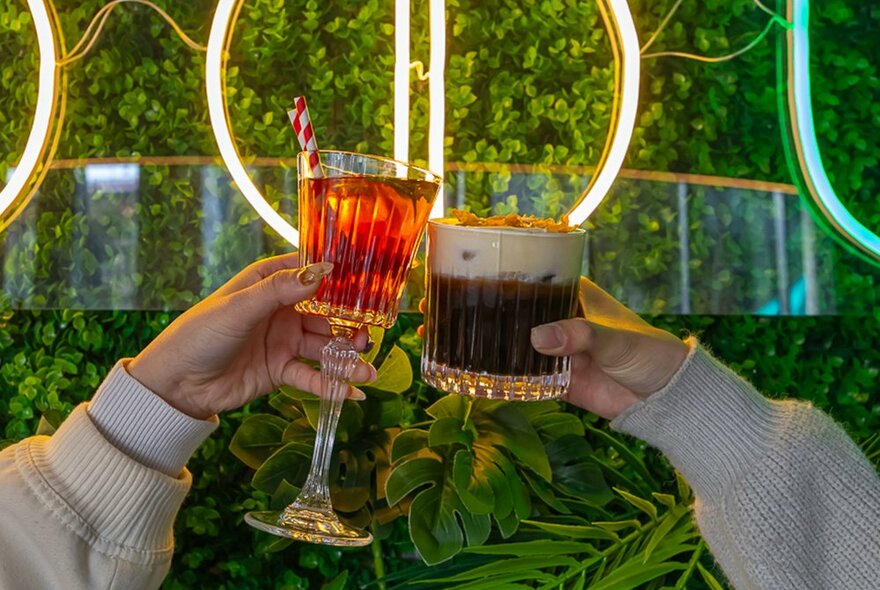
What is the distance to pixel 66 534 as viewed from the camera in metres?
1.53

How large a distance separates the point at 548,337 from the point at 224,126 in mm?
1172

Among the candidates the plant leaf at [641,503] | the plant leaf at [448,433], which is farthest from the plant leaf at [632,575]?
the plant leaf at [448,433]

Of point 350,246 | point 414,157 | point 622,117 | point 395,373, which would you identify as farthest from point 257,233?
point 350,246

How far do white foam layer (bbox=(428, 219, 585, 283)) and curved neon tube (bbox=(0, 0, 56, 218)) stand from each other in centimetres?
132

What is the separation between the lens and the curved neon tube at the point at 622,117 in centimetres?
233

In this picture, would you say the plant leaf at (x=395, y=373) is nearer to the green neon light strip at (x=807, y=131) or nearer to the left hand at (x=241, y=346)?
the left hand at (x=241, y=346)

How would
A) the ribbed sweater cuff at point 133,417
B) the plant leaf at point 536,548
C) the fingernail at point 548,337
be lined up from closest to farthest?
the fingernail at point 548,337, the ribbed sweater cuff at point 133,417, the plant leaf at point 536,548

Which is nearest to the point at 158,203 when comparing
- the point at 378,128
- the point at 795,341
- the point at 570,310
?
the point at 378,128

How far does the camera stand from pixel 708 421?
1.58 m

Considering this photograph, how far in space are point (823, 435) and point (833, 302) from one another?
1.15 meters

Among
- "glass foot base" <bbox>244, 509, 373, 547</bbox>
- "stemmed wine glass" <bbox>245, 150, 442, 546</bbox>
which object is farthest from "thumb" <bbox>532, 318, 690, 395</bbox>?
"glass foot base" <bbox>244, 509, 373, 547</bbox>

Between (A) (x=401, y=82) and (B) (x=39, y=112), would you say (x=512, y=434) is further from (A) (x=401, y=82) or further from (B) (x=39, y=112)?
(B) (x=39, y=112)

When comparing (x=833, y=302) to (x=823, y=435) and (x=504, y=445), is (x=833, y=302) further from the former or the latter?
(x=823, y=435)

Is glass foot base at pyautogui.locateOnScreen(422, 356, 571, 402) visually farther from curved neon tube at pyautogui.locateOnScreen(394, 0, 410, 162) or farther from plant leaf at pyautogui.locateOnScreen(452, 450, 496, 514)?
curved neon tube at pyautogui.locateOnScreen(394, 0, 410, 162)
